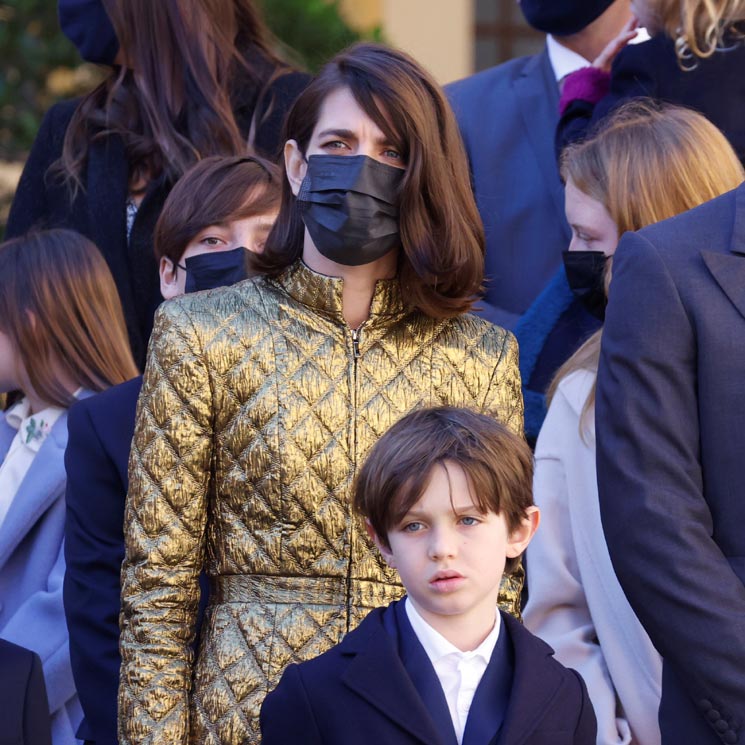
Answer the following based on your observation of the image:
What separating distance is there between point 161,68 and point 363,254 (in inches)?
67.0

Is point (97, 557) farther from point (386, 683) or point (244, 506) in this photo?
point (386, 683)

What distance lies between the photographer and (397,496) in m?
2.75

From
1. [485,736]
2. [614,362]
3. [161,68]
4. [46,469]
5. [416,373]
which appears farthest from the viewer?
[161,68]

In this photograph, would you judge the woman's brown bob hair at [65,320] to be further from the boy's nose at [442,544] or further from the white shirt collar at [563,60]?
the boy's nose at [442,544]

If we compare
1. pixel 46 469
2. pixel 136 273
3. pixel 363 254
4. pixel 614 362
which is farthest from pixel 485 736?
pixel 136 273

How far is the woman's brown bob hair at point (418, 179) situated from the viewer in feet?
10.4

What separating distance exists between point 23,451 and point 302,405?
1.53 metres

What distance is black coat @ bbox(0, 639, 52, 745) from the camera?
317cm

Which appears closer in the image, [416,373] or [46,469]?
[416,373]

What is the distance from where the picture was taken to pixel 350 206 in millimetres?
3107

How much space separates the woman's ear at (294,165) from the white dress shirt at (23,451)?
1.35m

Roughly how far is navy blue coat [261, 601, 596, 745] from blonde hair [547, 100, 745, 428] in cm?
125

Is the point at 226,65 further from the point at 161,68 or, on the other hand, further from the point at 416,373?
the point at 416,373

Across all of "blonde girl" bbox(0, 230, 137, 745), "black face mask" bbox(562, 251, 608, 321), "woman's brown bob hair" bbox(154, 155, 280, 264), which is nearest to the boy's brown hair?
"black face mask" bbox(562, 251, 608, 321)
